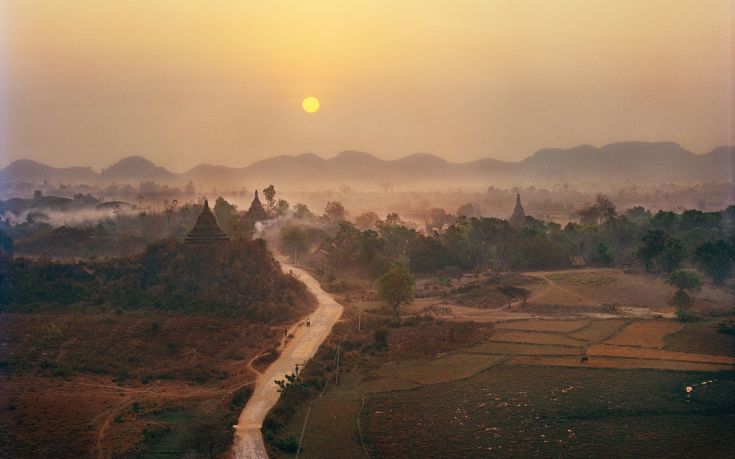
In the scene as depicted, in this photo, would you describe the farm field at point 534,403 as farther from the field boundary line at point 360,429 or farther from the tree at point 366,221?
the tree at point 366,221

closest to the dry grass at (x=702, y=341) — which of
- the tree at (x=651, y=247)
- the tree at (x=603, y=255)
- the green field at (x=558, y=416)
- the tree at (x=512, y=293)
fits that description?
the green field at (x=558, y=416)

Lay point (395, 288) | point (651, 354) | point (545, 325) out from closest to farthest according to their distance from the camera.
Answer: point (651, 354) < point (545, 325) < point (395, 288)

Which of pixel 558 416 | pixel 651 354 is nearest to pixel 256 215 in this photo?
pixel 651 354

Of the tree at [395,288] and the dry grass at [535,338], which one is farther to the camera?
the tree at [395,288]

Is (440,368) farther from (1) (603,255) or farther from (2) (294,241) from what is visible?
(2) (294,241)

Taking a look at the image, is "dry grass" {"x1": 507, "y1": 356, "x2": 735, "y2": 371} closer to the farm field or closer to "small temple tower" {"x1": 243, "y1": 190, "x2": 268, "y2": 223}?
the farm field

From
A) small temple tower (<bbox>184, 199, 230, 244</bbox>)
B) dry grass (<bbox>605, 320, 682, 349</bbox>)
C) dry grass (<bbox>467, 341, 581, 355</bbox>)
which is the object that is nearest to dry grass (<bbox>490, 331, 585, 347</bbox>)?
dry grass (<bbox>467, 341, 581, 355</bbox>)

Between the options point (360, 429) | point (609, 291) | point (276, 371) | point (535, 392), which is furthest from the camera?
point (609, 291)
